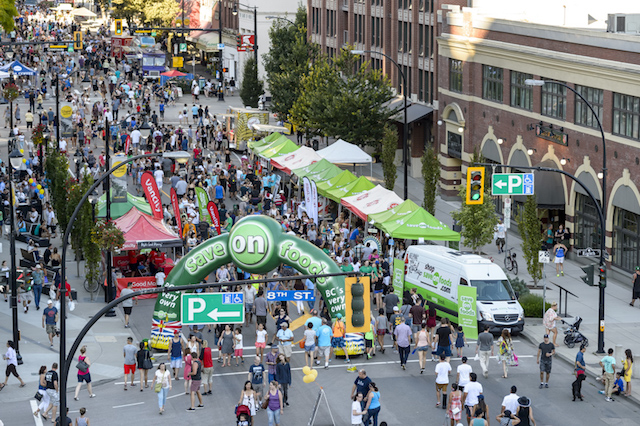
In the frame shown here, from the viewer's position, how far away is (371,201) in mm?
43125

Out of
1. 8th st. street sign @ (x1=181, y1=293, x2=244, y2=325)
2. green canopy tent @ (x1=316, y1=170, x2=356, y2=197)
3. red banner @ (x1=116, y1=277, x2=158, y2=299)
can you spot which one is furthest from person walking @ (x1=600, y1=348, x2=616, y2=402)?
green canopy tent @ (x1=316, y1=170, x2=356, y2=197)

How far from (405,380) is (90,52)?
8515cm

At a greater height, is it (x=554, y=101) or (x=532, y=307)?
(x=554, y=101)

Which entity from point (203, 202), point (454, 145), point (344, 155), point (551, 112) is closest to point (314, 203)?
point (203, 202)

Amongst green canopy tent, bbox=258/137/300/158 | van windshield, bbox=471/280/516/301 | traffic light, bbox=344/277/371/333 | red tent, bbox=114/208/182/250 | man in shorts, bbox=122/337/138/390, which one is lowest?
man in shorts, bbox=122/337/138/390

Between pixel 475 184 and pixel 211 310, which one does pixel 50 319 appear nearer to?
pixel 211 310

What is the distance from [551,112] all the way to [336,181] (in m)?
9.51

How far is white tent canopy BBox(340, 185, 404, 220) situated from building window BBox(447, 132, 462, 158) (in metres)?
12.2

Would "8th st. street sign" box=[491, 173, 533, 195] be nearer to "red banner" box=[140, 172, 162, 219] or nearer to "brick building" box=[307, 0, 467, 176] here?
"red banner" box=[140, 172, 162, 219]

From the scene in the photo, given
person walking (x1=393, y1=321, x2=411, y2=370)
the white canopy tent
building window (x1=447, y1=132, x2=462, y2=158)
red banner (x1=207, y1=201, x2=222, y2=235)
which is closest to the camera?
person walking (x1=393, y1=321, x2=411, y2=370)

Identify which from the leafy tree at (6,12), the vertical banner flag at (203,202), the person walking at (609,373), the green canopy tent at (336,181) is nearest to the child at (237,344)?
the person walking at (609,373)

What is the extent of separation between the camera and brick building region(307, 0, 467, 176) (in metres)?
60.6

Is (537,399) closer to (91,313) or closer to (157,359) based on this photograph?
(157,359)

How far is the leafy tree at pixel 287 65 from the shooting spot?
73.7 m
